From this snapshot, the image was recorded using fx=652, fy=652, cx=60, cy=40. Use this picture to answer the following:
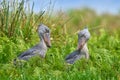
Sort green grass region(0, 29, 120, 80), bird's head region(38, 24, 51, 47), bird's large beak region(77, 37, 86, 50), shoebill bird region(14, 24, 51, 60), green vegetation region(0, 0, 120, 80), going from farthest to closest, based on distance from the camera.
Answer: bird's head region(38, 24, 51, 47) → bird's large beak region(77, 37, 86, 50) → shoebill bird region(14, 24, 51, 60) → green vegetation region(0, 0, 120, 80) → green grass region(0, 29, 120, 80)

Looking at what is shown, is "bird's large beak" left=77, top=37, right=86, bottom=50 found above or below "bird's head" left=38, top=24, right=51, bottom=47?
below

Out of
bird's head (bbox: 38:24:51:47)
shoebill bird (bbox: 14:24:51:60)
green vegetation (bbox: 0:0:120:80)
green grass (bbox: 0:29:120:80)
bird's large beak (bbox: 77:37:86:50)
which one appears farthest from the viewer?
bird's head (bbox: 38:24:51:47)

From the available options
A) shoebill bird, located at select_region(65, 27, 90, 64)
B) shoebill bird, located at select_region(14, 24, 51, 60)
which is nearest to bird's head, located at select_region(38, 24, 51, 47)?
shoebill bird, located at select_region(14, 24, 51, 60)

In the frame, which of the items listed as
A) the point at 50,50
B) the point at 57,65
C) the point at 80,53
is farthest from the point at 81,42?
the point at 50,50

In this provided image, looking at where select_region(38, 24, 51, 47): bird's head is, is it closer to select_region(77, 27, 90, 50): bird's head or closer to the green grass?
the green grass

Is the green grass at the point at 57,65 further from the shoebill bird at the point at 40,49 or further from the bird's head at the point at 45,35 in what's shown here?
the bird's head at the point at 45,35

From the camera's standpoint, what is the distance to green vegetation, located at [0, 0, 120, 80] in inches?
377

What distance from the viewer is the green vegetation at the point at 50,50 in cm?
957

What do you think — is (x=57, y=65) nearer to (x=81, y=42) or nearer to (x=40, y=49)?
(x=40, y=49)

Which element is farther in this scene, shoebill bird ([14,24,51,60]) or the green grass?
shoebill bird ([14,24,51,60])

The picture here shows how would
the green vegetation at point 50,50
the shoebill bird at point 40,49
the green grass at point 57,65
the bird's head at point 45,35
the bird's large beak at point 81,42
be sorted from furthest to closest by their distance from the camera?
the bird's head at point 45,35 → the bird's large beak at point 81,42 → the shoebill bird at point 40,49 → the green vegetation at point 50,50 → the green grass at point 57,65

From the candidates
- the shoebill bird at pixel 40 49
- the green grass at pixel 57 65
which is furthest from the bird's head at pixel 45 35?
the green grass at pixel 57 65

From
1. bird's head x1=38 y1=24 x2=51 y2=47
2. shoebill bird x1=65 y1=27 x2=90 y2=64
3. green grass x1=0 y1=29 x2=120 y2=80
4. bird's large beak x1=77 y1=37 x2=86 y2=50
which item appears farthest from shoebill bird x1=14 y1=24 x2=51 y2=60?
bird's large beak x1=77 y1=37 x2=86 y2=50

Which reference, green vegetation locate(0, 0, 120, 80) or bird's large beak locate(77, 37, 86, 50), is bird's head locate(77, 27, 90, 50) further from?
green vegetation locate(0, 0, 120, 80)
